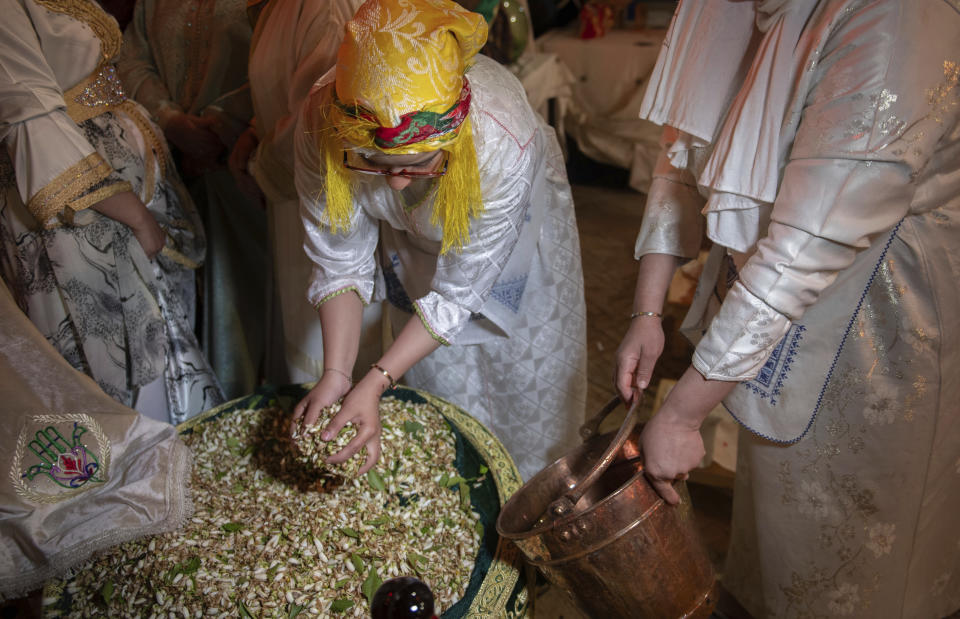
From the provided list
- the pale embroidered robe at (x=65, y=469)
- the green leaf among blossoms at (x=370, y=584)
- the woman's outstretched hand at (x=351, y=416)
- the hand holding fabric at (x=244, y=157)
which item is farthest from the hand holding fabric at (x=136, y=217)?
the green leaf among blossoms at (x=370, y=584)

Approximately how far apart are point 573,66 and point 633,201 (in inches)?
46.9

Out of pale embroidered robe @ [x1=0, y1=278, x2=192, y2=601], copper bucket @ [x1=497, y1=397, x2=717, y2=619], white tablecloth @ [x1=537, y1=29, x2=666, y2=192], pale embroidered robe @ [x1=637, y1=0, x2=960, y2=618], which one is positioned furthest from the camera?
white tablecloth @ [x1=537, y1=29, x2=666, y2=192]

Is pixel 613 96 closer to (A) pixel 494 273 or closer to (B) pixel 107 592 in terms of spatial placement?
(A) pixel 494 273

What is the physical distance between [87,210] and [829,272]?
161 centimetres

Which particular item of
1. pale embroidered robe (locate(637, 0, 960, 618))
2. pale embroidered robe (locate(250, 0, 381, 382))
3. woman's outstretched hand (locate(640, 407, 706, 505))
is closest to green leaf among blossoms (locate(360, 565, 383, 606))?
woman's outstretched hand (locate(640, 407, 706, 505))

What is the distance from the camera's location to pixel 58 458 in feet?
3.85

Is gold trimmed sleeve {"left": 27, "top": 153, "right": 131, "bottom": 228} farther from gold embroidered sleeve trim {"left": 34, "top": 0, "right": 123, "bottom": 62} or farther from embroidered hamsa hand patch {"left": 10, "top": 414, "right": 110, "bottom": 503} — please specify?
embroidered hamsa hand patch {"left": 10, "top": 414, "right": 110, "bottom": 503}

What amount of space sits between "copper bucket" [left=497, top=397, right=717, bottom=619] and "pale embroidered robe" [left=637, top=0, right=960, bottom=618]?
0.25 metres

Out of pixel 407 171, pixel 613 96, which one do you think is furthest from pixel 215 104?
pixel 613 96

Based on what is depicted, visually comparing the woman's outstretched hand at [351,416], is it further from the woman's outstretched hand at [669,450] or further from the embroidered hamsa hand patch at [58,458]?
the woman's outstretched hand at [669,450]

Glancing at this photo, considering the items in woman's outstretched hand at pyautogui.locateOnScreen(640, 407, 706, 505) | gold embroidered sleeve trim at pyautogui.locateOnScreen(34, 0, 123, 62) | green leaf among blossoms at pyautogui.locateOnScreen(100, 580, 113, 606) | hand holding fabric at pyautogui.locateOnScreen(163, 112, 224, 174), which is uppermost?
gold embroidered sleeve trim at pyautogui.locateOnScreen(34, 0, 123, 62)

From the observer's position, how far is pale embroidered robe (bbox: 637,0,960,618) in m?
0.91

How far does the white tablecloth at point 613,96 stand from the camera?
193 inches

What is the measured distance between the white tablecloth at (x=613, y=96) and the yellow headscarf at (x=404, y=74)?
13.2ft
